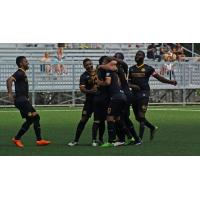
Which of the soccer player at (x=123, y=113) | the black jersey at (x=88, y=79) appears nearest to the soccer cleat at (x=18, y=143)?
the black jersey at (x=88, y=79)

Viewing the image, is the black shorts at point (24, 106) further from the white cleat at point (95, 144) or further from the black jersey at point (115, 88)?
the black jersey at point (115, 88)

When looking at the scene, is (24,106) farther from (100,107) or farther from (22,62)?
→ (100,107)

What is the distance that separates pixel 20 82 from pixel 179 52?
2132 centimetres

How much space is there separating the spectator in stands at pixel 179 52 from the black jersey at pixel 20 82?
20809 mm

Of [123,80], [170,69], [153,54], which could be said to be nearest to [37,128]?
[123,80]

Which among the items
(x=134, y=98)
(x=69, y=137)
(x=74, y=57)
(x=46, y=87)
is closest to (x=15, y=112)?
(x=46, y=87)

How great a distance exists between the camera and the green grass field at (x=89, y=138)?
14.1 m

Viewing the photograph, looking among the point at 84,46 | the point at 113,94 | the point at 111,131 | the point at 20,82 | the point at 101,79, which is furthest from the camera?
the point at 84,46

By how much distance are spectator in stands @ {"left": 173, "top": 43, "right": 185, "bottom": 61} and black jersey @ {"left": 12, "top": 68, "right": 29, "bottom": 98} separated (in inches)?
819

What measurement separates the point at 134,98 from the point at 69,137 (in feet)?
7.57

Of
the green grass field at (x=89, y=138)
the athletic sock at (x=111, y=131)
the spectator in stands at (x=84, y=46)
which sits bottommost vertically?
the green grass field at (x=89, y=138)

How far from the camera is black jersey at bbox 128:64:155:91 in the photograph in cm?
1603

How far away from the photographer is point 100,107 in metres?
15.3

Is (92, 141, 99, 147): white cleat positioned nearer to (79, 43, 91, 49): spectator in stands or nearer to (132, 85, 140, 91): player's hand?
(132, 85, 140, 91): player's hand
